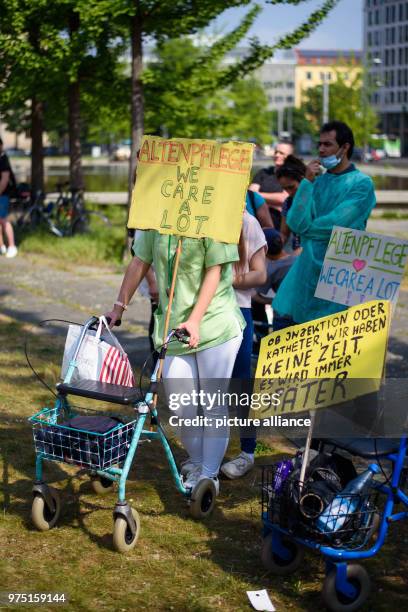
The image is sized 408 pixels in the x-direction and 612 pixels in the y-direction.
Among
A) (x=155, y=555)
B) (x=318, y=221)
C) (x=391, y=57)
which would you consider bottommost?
(x=155, y=555)

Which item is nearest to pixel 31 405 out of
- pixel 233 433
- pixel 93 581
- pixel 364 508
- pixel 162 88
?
pixel 233 433

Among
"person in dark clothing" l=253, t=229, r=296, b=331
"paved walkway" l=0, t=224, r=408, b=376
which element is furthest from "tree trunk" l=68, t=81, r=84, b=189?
"person in dark clothing" l=253, t=229, r=296, b=331

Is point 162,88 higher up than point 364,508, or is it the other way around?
point 162,88

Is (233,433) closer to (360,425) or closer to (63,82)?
(360,425)

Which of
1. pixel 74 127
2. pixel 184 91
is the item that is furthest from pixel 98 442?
pixel 74 127

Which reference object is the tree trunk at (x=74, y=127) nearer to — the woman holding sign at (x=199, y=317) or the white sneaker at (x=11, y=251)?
the white sneaker at (x=11, y=251)

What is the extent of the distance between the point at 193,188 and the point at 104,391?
3.63 feet

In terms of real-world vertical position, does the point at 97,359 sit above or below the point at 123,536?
above

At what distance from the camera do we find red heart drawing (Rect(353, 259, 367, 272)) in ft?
18.7

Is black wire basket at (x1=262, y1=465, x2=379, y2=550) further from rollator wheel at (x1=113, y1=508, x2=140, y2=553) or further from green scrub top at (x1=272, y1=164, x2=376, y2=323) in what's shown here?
green scrub top at (x1=272, y1=164, x2=376, y2=323)

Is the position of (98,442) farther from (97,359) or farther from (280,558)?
(280,558)

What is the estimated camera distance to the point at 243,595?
445cm

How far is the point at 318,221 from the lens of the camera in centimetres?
620

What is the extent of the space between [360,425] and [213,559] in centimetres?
93
